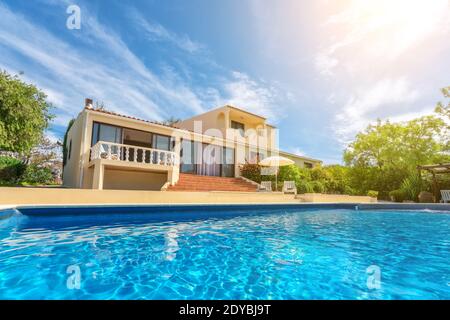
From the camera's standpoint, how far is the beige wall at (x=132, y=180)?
42.2 feet

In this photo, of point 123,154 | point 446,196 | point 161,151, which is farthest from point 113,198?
point 446,196

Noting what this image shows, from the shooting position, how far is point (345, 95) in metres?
14.7

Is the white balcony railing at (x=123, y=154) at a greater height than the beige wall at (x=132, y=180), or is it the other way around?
the white balcony railing at (x=123, y=154)

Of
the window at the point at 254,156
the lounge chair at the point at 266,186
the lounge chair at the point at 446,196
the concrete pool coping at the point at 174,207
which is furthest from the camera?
the window at the point at 254,156

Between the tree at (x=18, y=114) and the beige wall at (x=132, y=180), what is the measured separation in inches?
183

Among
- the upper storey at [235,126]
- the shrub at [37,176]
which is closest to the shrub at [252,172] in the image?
the upper storey at [235,126]

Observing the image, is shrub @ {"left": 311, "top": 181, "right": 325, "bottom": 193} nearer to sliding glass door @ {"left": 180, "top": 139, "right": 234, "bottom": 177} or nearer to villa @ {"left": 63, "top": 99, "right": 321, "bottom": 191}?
villa @ {"left": 63, "top": 99, "right": 321, "bottom": 191}

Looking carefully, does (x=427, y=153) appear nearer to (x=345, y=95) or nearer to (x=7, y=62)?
(x=345, y=95)

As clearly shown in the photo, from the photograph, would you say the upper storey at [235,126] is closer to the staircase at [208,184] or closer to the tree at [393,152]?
the staircase at [208,184]

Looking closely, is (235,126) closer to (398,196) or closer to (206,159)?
(206,159)

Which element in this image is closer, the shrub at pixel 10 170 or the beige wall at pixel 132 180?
the beige wall at pixel 132 180

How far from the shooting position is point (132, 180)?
13578 millimetres

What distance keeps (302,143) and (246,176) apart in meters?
16.3
